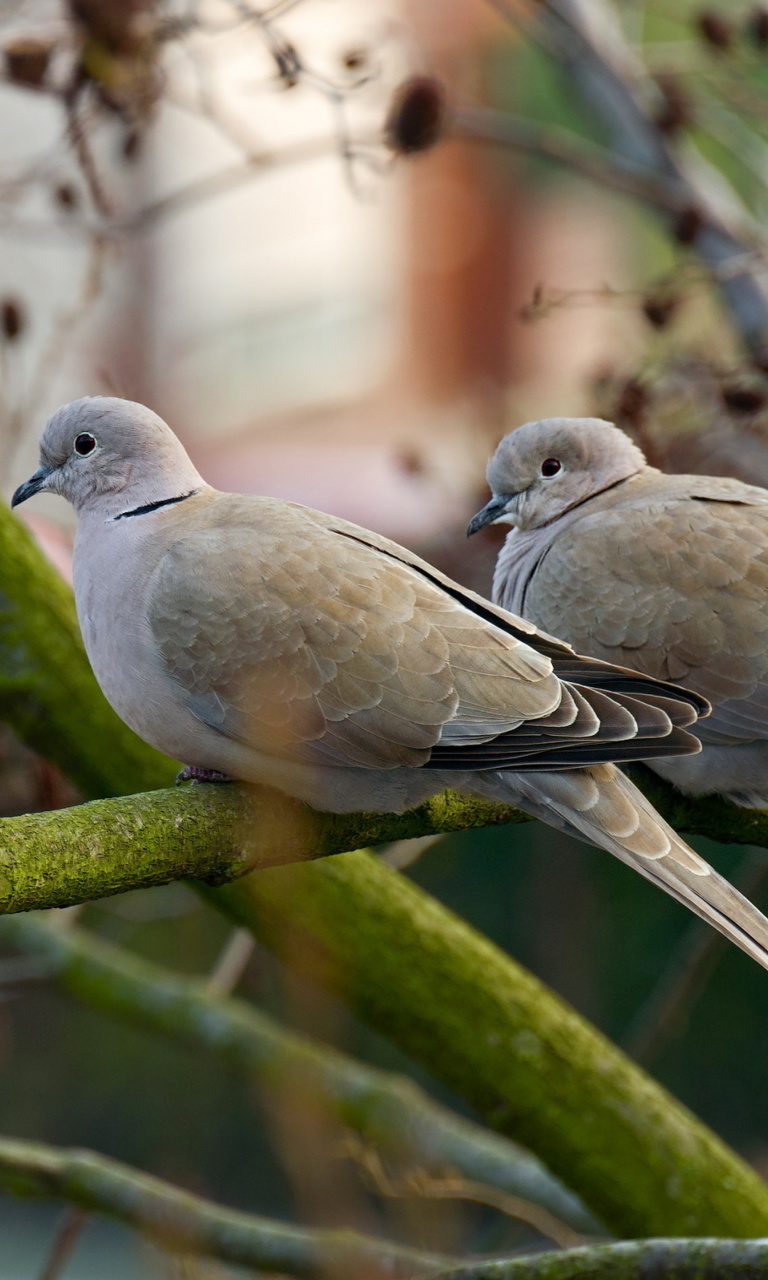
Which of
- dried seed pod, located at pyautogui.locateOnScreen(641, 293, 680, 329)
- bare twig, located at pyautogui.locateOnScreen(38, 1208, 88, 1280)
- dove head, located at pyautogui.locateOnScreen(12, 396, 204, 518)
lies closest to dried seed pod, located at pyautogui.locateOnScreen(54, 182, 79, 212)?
dove head, located at pyautogui.locateOnScreen(12, 396, 204, 518)

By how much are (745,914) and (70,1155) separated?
1797 millimetres

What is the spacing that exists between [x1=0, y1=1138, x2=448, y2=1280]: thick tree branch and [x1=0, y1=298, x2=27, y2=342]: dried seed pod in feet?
5.67

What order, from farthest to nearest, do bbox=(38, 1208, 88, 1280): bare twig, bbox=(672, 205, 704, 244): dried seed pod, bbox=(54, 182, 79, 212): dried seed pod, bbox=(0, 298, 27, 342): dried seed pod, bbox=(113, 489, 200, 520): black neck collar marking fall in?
1. bbox=(672, 205, 704, 244): dried seed pod
2. bbox=(54, 182, 79, 212): dried seed pod
3. bbox=(0, 298, 27, 342): dried seed pod
4. bbox=(38, 1208, 88, 1280): bare twig
5. bbox=(113, 489, 200, 520): black neck collar marking

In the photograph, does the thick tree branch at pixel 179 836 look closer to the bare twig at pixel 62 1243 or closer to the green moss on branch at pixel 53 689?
the green moss on branch at pixel 53 689

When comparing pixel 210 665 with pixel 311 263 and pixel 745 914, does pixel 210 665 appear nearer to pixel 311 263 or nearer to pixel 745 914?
pixel 745 914

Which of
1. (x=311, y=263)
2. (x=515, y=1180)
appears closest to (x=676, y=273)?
(x=515, y=1180)

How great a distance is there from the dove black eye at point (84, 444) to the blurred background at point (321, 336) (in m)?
0.68

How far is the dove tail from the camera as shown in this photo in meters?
2.01

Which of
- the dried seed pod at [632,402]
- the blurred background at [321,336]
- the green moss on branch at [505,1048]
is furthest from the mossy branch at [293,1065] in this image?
the dried seed pod at [632,402]

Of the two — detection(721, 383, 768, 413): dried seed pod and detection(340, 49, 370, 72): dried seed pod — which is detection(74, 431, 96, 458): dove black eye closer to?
detection(340, 49, 370, 72): dried seed pod

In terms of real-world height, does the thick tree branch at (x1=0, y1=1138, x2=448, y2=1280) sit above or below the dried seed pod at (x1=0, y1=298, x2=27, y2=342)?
below

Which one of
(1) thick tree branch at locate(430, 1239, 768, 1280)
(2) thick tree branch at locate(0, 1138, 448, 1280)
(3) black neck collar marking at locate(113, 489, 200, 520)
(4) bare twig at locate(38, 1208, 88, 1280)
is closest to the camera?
(1) thick tree branch at locate(430, 1239, 768, 1280)

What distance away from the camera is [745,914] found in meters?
2.02

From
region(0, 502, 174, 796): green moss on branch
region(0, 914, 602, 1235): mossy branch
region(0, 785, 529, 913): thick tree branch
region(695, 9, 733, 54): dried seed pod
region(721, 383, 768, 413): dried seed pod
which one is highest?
region(695, 9, 733, 54): dried seed pod
